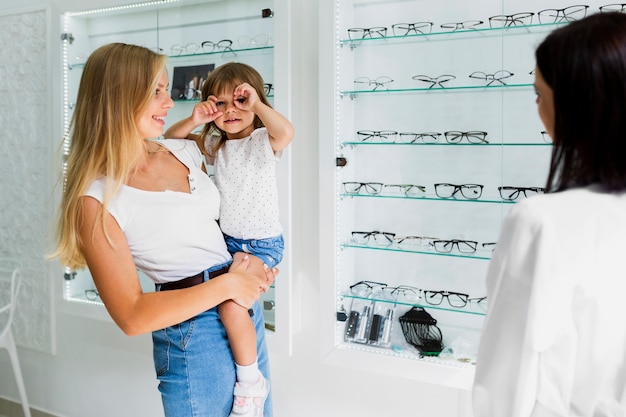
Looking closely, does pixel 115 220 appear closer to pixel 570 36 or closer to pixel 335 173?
pixel 335 173

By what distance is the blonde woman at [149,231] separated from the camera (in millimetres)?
1471

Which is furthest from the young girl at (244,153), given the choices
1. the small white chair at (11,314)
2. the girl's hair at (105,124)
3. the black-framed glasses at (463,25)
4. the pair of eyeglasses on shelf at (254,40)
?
the small white chair at (11,314)

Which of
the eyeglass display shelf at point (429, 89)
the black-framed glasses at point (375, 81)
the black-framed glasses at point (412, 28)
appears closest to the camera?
the eyeglass display shelf at point (429, 89)

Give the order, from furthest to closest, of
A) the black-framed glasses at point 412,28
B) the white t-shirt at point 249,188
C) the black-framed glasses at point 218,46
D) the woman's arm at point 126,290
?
1. the black-framed glasses at point 218,46
2. the black-framed glasses at point 412,28
3. the white t-shirt at point 249,188
4. the woman's arm at point 126,290

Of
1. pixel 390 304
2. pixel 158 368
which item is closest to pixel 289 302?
pixel 390 304

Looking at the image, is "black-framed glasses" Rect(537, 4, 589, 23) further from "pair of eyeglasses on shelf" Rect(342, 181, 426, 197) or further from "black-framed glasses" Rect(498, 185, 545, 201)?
"pair of eyeglasses on shelf" Rect(342, 181, 426, 197)

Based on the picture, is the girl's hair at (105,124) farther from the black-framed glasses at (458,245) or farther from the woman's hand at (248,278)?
the black-framed glasses at (458,245)

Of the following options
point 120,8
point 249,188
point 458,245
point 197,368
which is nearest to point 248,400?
point 197,368

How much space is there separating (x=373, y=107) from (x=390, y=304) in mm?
887

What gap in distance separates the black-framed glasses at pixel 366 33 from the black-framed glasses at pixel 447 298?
3.71 ft

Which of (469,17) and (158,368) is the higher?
(469,17)

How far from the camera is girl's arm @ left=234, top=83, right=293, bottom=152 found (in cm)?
181

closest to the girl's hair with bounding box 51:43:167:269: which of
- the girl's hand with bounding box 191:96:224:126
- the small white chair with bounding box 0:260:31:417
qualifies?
the girl's hand with bounding box 191:96:224:126

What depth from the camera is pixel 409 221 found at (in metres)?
2.38
